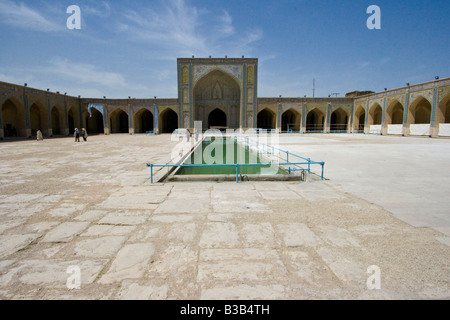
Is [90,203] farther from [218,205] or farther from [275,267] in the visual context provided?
[275,267]

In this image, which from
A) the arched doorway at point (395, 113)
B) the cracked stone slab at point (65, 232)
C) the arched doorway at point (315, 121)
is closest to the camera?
the cracked stone slab at point (65, 232)

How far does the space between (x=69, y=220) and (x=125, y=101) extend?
86.5 feet

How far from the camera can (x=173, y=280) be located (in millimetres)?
1747

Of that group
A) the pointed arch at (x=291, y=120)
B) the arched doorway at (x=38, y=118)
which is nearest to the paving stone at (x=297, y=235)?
the arched doorway at (x=38, y=118)

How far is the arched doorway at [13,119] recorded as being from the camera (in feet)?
63.5

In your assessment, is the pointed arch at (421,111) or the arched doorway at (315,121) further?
the arched doorway at (315,121)

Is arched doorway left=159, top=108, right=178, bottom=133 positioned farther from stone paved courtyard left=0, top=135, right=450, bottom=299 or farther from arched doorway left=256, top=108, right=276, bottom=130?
stone paved courtyard left=0, top=135, right=450, bottom=299

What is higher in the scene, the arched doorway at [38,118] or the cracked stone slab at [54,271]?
the arched doorway at [38,118]

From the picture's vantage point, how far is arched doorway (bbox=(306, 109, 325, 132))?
30997mm

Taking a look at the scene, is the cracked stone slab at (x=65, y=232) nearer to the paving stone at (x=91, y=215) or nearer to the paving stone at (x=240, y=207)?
the paving stone at (x=91, y=215)

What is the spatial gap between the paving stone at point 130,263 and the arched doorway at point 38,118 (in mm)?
24649

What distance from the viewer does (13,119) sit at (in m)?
21.6

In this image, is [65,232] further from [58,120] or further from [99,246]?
[58,120]
